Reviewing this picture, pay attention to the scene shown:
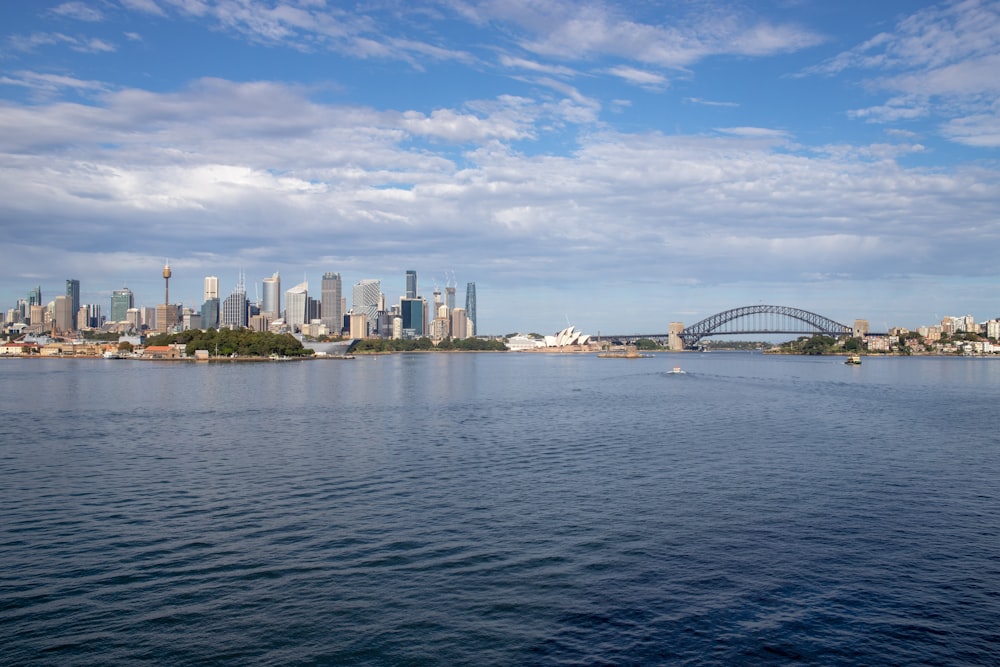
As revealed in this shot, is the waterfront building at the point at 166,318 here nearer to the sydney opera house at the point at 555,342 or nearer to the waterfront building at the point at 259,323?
the waterfront building at the point at 259,323

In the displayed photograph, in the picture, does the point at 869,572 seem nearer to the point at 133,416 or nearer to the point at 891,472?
the point at 891,472

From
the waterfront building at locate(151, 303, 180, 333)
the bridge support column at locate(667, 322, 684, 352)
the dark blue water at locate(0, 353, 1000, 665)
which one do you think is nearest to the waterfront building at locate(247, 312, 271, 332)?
the waterfront building at locate(151, 303, 180, 333)

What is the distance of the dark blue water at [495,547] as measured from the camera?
7.41 metres

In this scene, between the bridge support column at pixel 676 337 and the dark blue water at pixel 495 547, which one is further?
the bridge support column at pixel 676 337

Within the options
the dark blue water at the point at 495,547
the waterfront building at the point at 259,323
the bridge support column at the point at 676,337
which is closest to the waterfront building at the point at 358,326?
the waterfront building at the point at 259,323

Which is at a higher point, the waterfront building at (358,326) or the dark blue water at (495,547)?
the waterfront building at (358,326)

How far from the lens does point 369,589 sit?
8.71 meters

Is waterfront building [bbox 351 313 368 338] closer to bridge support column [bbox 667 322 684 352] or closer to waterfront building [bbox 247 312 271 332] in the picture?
waterfront building [bbox 247 312 271 332]

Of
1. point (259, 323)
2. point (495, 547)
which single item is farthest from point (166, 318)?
point (495, 547)

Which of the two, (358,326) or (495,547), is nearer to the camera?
(495,547)

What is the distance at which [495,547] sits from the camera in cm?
1034

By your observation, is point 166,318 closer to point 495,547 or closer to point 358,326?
point 358,326

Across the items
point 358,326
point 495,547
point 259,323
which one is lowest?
point 495,547

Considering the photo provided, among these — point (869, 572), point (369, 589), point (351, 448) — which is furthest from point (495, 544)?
Answer: point (351, 448)
